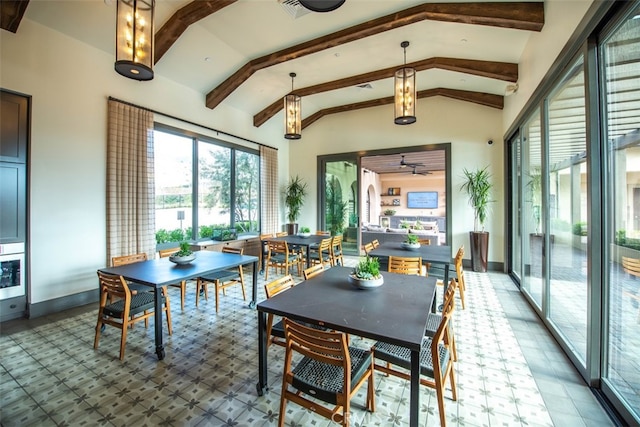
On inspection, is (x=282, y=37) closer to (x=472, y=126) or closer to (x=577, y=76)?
(x=577, y=76)

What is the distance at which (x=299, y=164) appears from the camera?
8.12 meters

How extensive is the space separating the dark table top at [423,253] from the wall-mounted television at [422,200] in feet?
30.6

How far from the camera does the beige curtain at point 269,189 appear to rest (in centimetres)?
708

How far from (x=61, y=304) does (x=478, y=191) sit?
23.7ft

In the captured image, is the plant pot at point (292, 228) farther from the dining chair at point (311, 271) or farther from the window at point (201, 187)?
the dining chair at point (311, 271)

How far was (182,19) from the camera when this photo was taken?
Result: 3.61m

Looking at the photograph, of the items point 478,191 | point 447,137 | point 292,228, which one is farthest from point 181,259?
point 447,137

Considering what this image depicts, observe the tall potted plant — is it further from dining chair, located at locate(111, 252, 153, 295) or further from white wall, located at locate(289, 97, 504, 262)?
dining chair, located at locate(111, 252, 153, 295)

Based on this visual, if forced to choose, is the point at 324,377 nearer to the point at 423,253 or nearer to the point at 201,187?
the point at 423,253

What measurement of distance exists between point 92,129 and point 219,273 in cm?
275

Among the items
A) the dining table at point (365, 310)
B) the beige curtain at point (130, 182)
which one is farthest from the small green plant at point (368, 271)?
the beige curtain at point (130, 182)

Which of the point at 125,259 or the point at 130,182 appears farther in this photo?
the point at 130,182

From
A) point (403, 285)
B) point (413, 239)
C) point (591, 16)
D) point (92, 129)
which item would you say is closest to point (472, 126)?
point (413, 239)

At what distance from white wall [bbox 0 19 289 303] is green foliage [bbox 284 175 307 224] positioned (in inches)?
168
